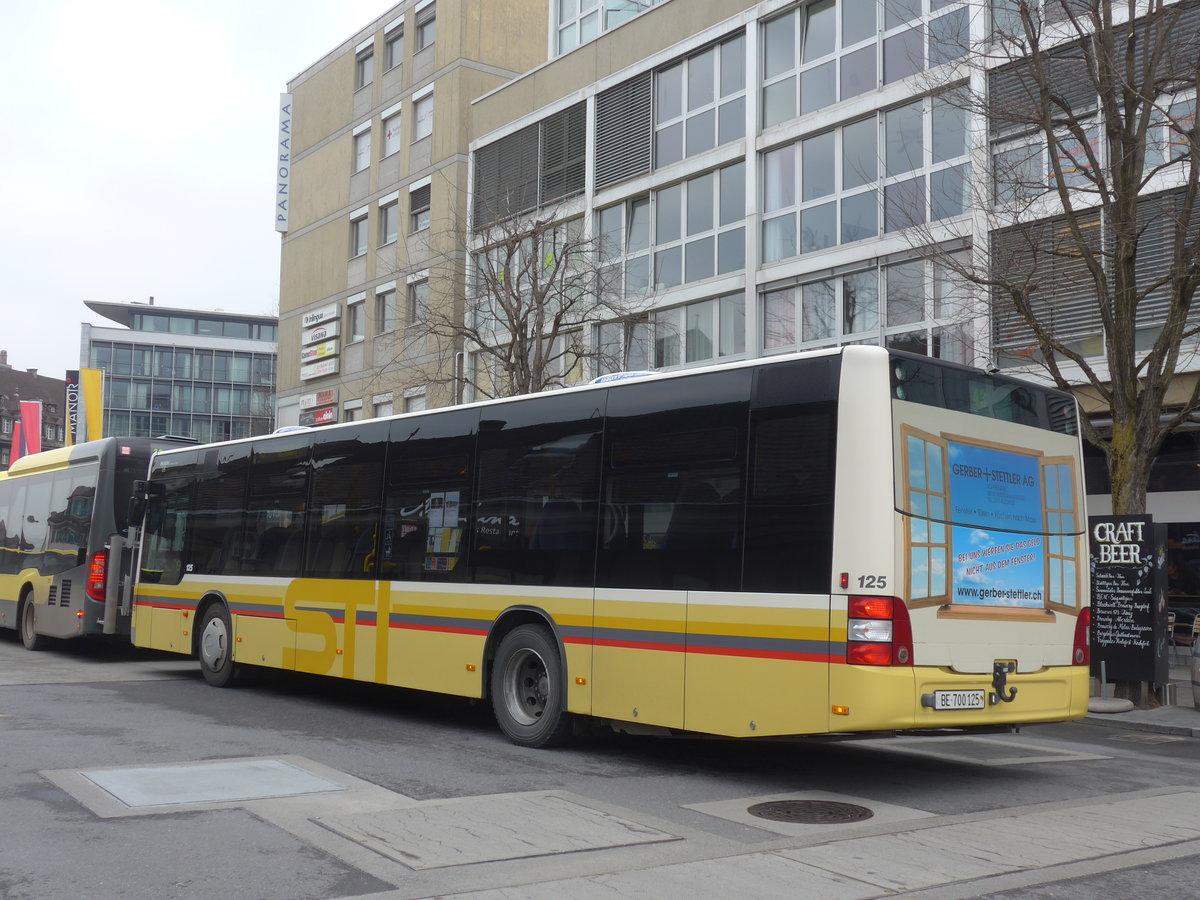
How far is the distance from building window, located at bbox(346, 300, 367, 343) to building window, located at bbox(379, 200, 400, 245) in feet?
7.48

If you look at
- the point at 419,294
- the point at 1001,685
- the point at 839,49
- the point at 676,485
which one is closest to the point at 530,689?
the point at 676,485

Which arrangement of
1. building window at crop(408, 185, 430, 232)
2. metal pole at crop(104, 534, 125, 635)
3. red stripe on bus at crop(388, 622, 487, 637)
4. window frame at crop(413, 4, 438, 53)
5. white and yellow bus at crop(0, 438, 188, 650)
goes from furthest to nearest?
window frame at crop(413, 4, 438, 53) < building window at crop(408, 185, 430, 232) < white and yellow bus at crop(0, 438, 188, 650) < metal pole at crop(104, 534, 125, 635) < red stripe on bus at crop(388, 622, 487, 637)

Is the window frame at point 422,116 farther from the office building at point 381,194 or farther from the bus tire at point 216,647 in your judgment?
the bus tire at point 216,647

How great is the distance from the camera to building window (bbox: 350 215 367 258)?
39062 millimetres

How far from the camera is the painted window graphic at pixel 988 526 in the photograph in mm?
8172

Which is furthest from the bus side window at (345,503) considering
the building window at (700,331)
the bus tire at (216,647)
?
the building window at (700,331)

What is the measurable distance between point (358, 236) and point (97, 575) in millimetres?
23063

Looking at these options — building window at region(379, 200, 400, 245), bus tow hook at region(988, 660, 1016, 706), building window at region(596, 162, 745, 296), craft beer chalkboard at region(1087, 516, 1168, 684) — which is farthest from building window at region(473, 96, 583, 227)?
bus tow hook at region(988, 660, 1016, 706)

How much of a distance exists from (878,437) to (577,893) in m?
3.74

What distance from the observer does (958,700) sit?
8203 mm

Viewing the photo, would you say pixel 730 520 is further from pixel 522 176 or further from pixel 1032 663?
pixel 522 176

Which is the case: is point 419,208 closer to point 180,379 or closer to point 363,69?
point 363,69

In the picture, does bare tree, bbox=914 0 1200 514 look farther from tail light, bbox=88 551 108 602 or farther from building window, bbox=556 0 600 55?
building window, bbox=556 0 600 55

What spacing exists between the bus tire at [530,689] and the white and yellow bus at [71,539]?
9.60 meters
